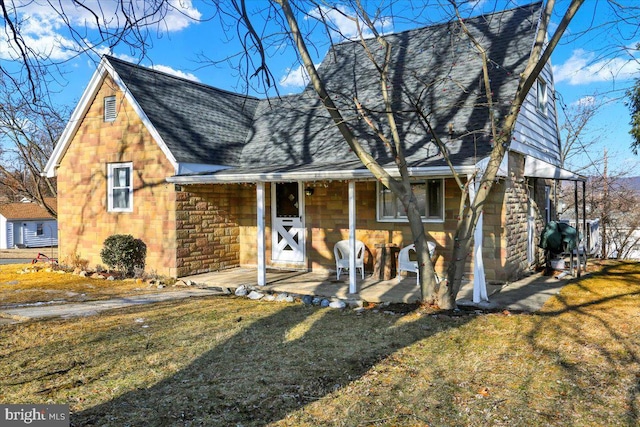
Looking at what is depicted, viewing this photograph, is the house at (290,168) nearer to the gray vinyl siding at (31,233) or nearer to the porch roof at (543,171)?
the porch roof at (543,171)

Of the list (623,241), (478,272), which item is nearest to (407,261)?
(478,272)

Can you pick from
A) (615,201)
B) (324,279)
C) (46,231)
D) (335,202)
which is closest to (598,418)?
(324,279)

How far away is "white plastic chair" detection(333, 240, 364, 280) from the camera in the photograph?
1014 cm

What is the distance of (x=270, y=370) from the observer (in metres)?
4.89

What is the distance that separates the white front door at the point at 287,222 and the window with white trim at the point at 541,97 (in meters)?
6.64

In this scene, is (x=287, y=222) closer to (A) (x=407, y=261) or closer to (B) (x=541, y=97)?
(A) (x=407, y=261)

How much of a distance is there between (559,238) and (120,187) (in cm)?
1081

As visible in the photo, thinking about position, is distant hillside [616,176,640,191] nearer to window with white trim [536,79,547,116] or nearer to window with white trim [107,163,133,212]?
window with white trim [536,79,547,116]

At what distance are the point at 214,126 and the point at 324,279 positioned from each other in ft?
18.5

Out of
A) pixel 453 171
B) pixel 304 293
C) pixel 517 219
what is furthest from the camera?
pixel 517 219

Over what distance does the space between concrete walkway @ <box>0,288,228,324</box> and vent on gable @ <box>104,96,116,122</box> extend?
17.8ft

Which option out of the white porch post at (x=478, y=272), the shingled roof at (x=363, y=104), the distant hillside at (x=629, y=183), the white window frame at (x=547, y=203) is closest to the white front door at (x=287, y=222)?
the shingled roof at (x=363, y=104)

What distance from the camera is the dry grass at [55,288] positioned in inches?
358

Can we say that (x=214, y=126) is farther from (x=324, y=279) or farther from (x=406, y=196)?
(x=406, y=196)
